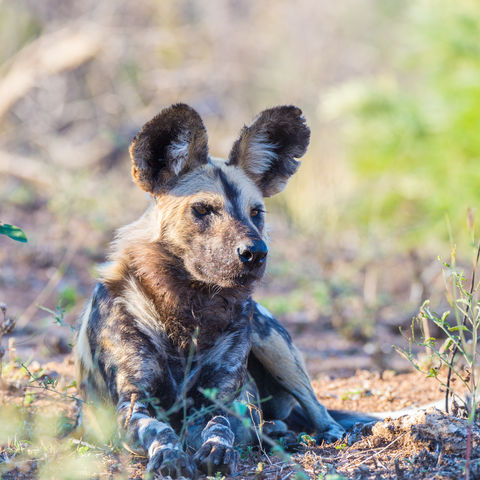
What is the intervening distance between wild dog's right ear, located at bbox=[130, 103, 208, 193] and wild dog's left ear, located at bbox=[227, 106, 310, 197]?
249 millimetres

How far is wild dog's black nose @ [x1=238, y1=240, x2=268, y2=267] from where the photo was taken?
275cm

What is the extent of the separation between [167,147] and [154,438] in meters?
1.38

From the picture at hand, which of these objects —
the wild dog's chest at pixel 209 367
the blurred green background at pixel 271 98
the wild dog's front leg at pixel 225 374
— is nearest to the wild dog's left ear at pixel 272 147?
the wild dog's front leg at pixel 225 374

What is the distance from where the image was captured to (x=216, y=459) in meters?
Answer: 2.36

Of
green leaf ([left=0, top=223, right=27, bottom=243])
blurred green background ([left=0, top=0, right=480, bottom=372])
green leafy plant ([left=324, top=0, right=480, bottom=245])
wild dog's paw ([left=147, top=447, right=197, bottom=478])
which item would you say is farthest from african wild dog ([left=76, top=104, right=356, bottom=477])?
green leafy plant ([left=324, top=0, right=480, bottom=245])

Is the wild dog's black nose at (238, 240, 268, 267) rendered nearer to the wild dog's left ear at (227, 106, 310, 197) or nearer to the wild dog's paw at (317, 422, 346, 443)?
the wild dog's left ear at (227, 106, 310, 197)

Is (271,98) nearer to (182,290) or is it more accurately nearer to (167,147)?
(167,147)

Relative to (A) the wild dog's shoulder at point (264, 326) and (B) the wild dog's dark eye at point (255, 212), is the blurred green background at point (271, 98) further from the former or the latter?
(B) the wild dog's dark eye at point (255, 212)

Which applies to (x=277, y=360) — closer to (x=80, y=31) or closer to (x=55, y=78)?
(x=80, y=31)

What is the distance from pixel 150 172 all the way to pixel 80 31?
25.6 feet

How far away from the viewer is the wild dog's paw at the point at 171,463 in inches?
89.4

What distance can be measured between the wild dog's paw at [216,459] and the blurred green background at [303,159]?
254cm

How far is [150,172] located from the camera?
311cm

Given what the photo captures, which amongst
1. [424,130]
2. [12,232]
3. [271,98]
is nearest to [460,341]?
[12,232]
